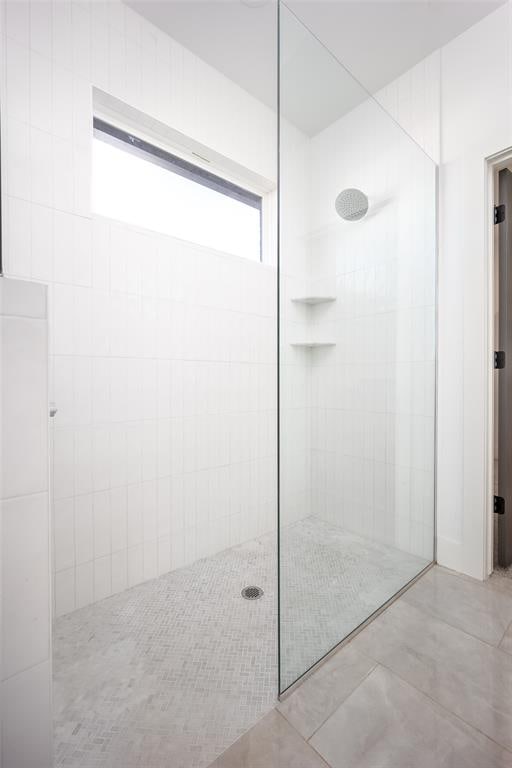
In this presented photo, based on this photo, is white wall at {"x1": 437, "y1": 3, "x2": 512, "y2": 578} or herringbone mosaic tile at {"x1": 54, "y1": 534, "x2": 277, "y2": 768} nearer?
herringbone mosaic tile at {"x1": 54, "y1": 534, "x2": 277, "y2": 768}

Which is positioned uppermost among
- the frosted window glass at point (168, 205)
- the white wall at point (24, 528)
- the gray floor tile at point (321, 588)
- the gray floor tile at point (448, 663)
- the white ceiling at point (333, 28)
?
the white ceiling at point (333, 28)

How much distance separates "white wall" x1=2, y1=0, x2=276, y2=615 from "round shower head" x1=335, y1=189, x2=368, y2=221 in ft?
2.95

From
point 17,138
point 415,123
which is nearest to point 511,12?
point 415,123

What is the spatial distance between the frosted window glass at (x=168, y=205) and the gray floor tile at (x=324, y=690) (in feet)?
6.60

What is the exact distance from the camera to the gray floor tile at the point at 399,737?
0.90 meters

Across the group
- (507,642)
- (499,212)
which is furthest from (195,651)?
(499,212)

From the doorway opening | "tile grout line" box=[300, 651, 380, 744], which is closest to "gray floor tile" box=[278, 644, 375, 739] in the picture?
"tile grout line" box=[300, 651, 380, 744]

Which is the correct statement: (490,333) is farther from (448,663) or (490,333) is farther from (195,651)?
(195,651)

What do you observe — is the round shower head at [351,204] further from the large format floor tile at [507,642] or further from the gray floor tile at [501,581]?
the gray floor tile at [501,581]

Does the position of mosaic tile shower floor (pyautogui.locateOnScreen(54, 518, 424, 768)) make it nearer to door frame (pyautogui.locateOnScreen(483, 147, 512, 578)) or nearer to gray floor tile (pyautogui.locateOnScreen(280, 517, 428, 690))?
gray floor tile (pyautogui.locateOnScreen(280, 517, 428, 690))

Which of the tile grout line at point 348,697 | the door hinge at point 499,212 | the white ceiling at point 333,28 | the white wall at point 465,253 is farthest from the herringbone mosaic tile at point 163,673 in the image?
the white ceiling at point 333,28

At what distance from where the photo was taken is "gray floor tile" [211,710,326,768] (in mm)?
895

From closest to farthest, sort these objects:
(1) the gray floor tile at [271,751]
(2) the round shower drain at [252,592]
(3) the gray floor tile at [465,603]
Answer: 1. (1) the gray floor tile at [271,751]
2. (3) the gray floor tile at [465,603]
3. (2) the round shower drain at [252,592]

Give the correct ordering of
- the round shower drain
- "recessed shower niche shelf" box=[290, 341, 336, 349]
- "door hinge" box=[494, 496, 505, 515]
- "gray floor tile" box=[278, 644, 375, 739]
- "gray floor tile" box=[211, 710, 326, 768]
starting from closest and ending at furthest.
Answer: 1. "gray floor tile" box=[211, 710, 326, 768]
2. "gray floor tile" box=[278, 644, 375, 739]
3. "recessed shower niche shelf" box=[290, 341, 336, 349]
4. the round shower drain
5. "door hinge" box=[494, 496, 505, 515]
